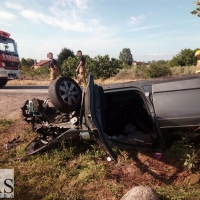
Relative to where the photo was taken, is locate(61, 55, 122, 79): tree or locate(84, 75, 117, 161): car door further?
locate(61, 55, 122, 79): tree

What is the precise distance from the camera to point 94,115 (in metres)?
2.89

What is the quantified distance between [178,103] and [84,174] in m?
1.46

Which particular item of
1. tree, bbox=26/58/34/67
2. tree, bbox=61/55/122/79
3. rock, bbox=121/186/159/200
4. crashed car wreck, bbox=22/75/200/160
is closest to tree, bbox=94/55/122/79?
tree, bbox=61/55/122/79

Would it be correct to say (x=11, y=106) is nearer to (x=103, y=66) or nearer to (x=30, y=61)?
(x=103, y=66)

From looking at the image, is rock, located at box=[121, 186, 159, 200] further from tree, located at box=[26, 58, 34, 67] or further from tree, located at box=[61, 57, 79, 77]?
tree, located at box=[26, 58, 34, 67]

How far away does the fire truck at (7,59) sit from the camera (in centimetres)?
1080

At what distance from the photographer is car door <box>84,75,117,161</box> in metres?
2.69

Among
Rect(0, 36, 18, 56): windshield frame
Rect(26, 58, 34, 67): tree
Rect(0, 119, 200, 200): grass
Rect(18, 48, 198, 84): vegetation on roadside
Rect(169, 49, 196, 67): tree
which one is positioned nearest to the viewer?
Rect(0, 119, 200, 200): grass

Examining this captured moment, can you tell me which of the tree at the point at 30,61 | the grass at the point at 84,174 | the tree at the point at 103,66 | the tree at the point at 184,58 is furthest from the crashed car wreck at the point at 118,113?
the tree at the point at 30,61

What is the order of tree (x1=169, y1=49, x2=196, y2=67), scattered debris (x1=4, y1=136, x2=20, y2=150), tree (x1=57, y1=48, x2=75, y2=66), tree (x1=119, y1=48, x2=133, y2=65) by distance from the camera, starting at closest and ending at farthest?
scattered debris (x1=4, y1=136, x2=20, y2=150), tree (x1=169, y1=49, x2=196, y2=67), tree (x1=57, y1=48, x2=75, y2=66), tree (x1=119, y1=48, x2=133, y2=65)

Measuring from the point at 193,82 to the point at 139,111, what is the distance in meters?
1.21

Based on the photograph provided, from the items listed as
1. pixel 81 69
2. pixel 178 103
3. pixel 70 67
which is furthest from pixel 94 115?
pixel 70 67

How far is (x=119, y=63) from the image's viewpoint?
2678cm

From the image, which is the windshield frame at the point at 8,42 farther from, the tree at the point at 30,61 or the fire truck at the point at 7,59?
the tree at the point at 30,61
